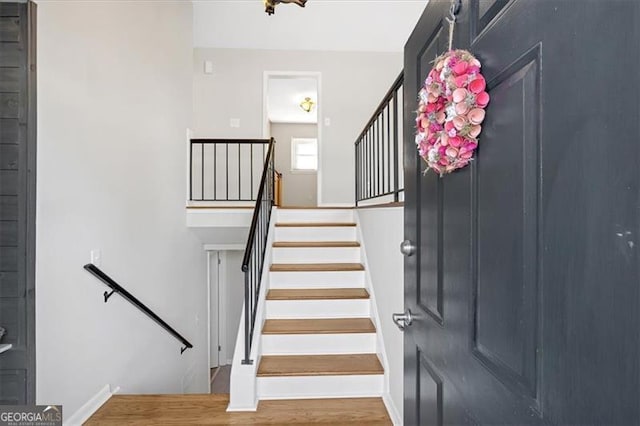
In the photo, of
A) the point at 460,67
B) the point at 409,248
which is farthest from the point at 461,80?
the point at 409,248

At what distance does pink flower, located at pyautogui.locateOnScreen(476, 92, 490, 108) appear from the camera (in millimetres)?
713

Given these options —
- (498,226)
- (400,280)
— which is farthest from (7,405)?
(498,226)

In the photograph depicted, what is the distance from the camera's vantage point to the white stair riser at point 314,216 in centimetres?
401

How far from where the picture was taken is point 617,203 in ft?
1.37

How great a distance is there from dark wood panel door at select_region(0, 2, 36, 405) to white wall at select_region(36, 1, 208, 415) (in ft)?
0.21

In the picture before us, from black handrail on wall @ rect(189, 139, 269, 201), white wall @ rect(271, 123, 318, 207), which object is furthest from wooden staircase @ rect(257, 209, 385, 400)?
white wall @ rect(271, 123, 318, 207)

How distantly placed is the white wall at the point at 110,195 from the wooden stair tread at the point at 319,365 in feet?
3.58

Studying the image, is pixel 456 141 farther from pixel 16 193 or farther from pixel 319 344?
pixel 319 344

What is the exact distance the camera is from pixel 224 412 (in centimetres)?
212

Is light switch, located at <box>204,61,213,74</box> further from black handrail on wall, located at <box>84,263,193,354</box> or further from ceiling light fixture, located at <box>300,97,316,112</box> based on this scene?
black handrail on wall, located at <box>84,263,193,354</box>

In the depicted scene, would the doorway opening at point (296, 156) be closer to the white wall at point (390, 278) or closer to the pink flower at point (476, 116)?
the white wall at point (390, 278)

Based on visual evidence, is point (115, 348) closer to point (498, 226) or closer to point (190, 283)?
point (190, 283)

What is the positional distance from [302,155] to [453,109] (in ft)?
25.9

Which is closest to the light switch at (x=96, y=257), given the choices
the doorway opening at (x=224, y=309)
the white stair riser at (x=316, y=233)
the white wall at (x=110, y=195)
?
the white wall at (x=110, y=195)
